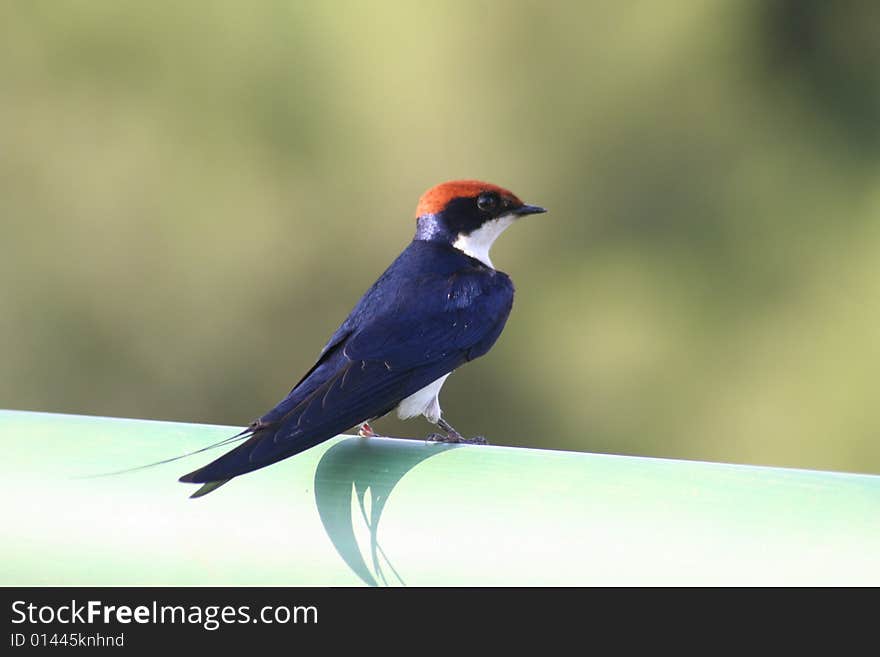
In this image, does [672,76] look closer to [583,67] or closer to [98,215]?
[583,67]

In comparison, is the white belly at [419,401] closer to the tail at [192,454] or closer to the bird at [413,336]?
the bird at [413,336]

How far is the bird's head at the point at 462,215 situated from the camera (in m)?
2.22

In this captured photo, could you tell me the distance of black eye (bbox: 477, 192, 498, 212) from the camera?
224 centimetres

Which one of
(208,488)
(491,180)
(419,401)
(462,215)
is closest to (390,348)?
(419,401)

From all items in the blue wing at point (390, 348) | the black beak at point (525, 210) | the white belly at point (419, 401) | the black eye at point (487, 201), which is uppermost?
the black eye at point (487, 201)

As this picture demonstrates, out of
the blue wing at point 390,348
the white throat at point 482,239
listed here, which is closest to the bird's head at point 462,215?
the white throat at point 482,239

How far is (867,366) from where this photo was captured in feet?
14.5

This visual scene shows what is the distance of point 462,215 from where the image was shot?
223 cm

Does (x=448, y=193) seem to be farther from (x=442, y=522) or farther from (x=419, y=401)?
(x=442, y=522)

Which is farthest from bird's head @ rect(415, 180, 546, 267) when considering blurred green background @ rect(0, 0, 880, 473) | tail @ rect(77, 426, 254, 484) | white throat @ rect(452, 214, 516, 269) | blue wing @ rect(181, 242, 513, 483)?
blurred green background @ rect(0, 0, 880, 473)

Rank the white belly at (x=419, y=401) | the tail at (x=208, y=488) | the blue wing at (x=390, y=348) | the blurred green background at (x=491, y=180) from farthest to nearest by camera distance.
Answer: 1. the blurred green background at (x=491, y=180)
2. the white belly at (x=419, y=401)
3. the blue wing at (x=390, y=348)
4. the tail at (x=208, y=488)

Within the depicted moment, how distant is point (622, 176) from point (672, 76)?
0.42 m

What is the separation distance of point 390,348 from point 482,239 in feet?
1.97

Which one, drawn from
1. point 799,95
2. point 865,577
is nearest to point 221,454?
point 865,577
